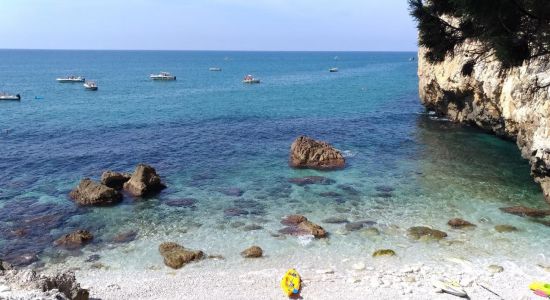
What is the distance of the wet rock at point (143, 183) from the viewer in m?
32.8

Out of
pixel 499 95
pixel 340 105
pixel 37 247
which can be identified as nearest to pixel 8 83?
pixel 340 105

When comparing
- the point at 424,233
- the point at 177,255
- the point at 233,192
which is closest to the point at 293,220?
the point at 233,192

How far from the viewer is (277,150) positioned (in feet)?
151

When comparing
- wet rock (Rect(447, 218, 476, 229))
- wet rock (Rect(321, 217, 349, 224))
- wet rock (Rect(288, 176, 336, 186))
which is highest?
wet rock (Rect(288, 176, 336, 186))

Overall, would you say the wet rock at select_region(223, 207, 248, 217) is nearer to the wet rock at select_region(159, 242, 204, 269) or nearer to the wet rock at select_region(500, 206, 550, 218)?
the wet rock at select_region(159, 242, 204, 269)

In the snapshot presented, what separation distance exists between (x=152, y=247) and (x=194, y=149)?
2230 cm

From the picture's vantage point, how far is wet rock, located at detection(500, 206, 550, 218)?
1111 inches

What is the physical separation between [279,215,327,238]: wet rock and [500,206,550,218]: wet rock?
506 inches

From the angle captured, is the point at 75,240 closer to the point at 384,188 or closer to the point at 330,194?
the point at 330,194

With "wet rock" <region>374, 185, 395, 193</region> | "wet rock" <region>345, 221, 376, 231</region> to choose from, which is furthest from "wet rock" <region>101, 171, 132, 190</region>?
"wet rock" <region>374, 185, 395, 193</region>

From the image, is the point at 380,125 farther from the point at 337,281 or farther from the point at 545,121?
the point at 337,281

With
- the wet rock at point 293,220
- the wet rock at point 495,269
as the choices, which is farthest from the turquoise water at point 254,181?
the wet rock at point 495,269

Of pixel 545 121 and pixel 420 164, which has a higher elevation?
pixel 545 121

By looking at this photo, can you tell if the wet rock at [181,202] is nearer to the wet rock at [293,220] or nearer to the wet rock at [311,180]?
the wet rock at [293,220]
